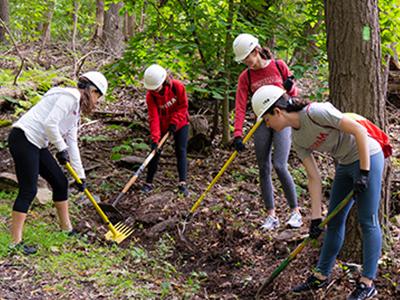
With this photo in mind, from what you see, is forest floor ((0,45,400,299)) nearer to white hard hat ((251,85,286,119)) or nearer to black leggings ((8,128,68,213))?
black leggings ((8,128,68,213))

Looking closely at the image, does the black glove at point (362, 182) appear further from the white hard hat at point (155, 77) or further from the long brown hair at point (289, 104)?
the white hard hat at point (155, 77)

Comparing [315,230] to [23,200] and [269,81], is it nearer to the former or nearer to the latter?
[269,81]

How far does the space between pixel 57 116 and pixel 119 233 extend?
5.45 ft

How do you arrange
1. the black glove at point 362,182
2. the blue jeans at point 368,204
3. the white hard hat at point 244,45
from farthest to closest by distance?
the white hard hat at point 244,45 < the blue jeans at point 368,204 < the black glove at point 362,182

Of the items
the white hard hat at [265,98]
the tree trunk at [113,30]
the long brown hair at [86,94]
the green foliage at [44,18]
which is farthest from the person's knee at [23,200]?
the tree trunk at [113,30]

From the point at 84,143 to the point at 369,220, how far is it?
232 inches

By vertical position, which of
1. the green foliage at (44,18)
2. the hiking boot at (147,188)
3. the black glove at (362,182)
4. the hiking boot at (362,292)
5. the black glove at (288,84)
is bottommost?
the hiking boot at (147,188)

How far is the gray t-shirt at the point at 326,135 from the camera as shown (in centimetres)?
347

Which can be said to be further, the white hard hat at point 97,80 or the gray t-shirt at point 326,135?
the white hard hat at point 97,80

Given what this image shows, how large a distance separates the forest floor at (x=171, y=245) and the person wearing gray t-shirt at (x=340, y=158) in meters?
0.45

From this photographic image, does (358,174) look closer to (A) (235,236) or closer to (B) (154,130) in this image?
(A) (235,236)

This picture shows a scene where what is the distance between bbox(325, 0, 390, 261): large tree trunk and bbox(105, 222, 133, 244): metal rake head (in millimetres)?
2553

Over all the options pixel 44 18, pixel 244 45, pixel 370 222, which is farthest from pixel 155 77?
pixel 44 18

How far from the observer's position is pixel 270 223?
17.8 ft
